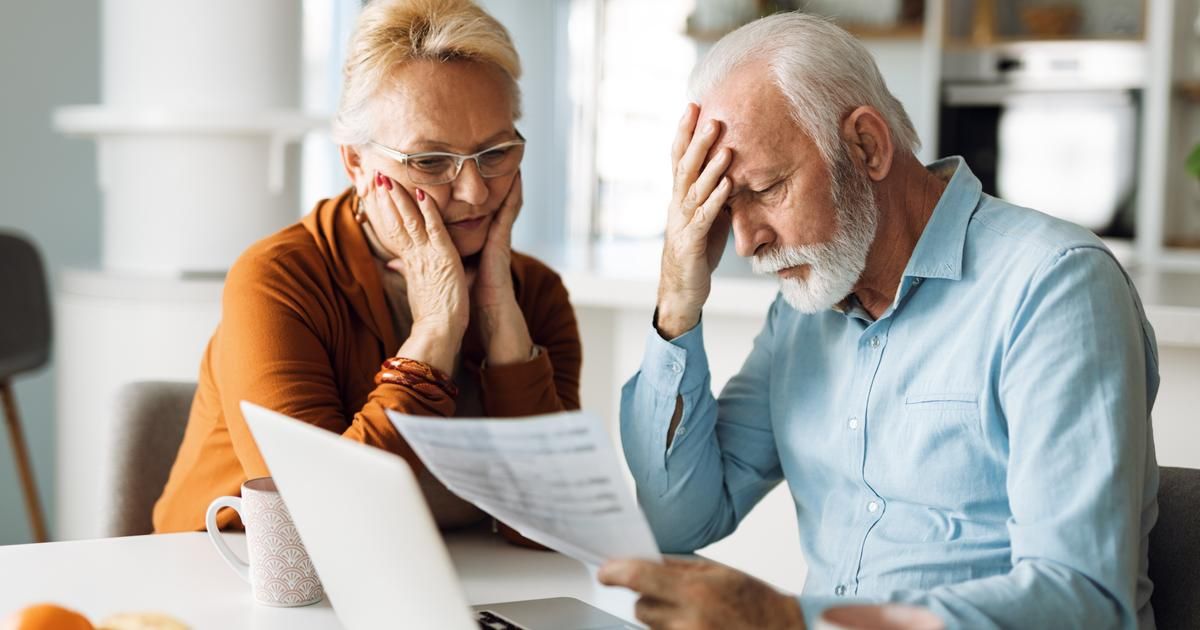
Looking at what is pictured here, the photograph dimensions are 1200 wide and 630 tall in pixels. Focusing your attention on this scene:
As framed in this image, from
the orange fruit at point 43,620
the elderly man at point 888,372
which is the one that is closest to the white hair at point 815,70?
the elderly man at point 888,372

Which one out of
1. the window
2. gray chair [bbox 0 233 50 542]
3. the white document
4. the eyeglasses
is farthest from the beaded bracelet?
the window

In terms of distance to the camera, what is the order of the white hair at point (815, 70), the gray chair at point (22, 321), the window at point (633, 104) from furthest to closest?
the window at point (633, 104) < the gray chair at point (22, 321) < the white hair at point (815, 70)

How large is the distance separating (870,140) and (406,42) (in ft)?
1.76

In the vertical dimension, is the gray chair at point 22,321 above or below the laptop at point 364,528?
below

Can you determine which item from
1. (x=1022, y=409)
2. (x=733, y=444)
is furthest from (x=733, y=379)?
(x=1022, y=409)

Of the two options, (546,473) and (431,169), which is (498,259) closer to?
(431,169)

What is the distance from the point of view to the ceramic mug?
73 centimetres

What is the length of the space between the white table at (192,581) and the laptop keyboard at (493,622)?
0.08 metres

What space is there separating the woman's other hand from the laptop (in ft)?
1.73

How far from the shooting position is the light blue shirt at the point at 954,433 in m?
1.09

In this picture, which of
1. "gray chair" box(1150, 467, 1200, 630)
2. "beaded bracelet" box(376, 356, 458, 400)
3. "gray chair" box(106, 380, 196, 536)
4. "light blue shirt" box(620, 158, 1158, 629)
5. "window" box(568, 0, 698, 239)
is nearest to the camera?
"light blue shirt" box(620, 158, 1158, 629)

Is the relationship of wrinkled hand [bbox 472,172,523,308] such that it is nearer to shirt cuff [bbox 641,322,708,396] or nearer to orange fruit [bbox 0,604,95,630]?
shirt cuff [bbox 641,322,708,396]

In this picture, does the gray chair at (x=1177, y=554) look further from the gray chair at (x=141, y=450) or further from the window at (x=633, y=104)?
the window at (x=633, y=104)

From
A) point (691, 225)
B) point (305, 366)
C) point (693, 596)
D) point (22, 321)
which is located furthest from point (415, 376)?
point (22, 321)
